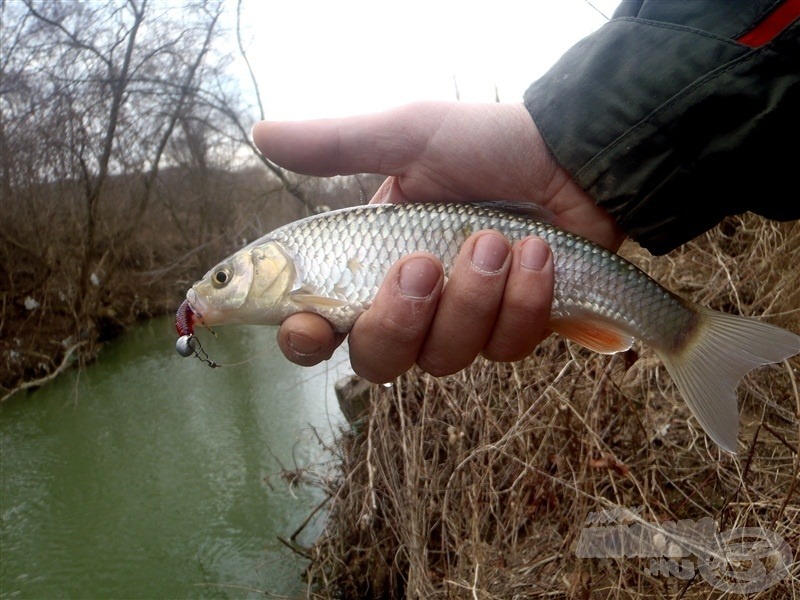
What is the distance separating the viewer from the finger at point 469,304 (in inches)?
77.6

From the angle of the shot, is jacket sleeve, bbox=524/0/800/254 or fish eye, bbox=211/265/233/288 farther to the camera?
fish eye, bbox=211/265/233/288

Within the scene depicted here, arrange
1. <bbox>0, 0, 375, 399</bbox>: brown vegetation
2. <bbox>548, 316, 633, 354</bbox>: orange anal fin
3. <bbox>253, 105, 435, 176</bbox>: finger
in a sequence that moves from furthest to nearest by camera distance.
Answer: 1. <bbox>0, 0, 375, 399</bbox>: brown vegetation
2. <bbox>253, 105, 435, 176</bbox>: finger
3. <bbox>548, 316, 633, 354</bbox>: orange anal fin

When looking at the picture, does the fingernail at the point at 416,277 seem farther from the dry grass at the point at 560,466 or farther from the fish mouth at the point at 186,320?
the dry grass at the point at 560,466

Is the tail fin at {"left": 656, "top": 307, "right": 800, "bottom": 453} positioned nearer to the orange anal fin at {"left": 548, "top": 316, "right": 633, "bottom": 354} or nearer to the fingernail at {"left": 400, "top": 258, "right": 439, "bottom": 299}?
the orange anal fin at {"left": 548, "top": 316, "right": 633, "bottom": 354}

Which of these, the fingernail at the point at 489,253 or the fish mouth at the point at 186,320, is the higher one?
the fingernail at the point at 489,253

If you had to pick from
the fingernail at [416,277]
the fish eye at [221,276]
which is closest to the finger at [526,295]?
the fingernail at [416,277]

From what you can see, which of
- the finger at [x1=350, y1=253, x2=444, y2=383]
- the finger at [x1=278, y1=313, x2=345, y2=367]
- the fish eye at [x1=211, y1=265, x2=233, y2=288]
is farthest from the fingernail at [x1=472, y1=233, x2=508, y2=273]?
the fish eye at [x1=211, y1=265, x2=233, y2=288]

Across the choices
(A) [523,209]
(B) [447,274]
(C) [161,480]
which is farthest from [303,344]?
(C) [161,480]

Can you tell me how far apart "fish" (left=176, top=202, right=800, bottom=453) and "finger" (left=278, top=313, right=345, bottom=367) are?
4 cm

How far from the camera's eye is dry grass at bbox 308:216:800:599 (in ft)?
9.85

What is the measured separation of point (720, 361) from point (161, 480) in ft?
24.0

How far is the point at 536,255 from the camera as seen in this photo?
196 cm

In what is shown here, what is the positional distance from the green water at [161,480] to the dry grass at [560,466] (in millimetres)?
940

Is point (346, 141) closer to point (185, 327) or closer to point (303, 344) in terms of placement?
point (303, 344)
